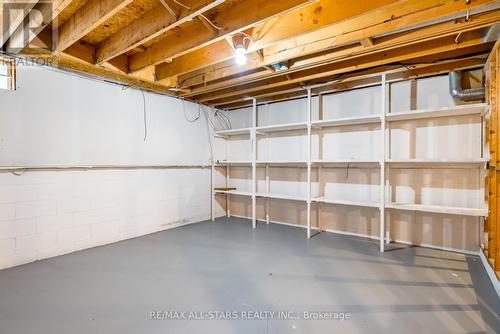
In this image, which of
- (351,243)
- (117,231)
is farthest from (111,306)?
(351,243)

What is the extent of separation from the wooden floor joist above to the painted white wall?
0.40 m

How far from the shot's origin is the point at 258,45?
2.49 m

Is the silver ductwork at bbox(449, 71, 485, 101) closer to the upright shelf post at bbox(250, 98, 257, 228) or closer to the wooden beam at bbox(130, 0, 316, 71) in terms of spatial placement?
the wooden beam at bbox(130, 0, 316, 71)

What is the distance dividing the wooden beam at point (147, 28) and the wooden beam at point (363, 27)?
0.74 metres

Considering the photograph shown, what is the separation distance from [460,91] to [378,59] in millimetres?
1051

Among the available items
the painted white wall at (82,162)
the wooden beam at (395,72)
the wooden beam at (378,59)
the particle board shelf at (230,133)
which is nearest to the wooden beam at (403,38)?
the wooden beam at (378,59)

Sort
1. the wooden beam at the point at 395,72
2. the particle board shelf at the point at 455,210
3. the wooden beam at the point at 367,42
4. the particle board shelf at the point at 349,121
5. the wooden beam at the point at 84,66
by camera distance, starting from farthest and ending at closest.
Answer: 1. the particle board shelf at the point at 349,121
2. the wooden beam at the point at 395,72
3. the wooden beam at the point at 84,66
4. the particle board shelf at the point at 455,210
5. the wooden beam at the point at 367,42

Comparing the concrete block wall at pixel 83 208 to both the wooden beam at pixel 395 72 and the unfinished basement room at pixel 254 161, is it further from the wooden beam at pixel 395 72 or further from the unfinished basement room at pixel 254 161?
the wooden beam at pixel 395 72

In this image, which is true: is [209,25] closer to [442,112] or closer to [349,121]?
[349,121]

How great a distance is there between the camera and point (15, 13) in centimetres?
202

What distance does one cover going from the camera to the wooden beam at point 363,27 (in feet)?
6.40

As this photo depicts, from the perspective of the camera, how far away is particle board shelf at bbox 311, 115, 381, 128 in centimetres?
335

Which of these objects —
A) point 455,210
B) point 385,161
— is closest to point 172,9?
point 385,161

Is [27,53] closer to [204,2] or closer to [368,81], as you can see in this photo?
[204,2]
